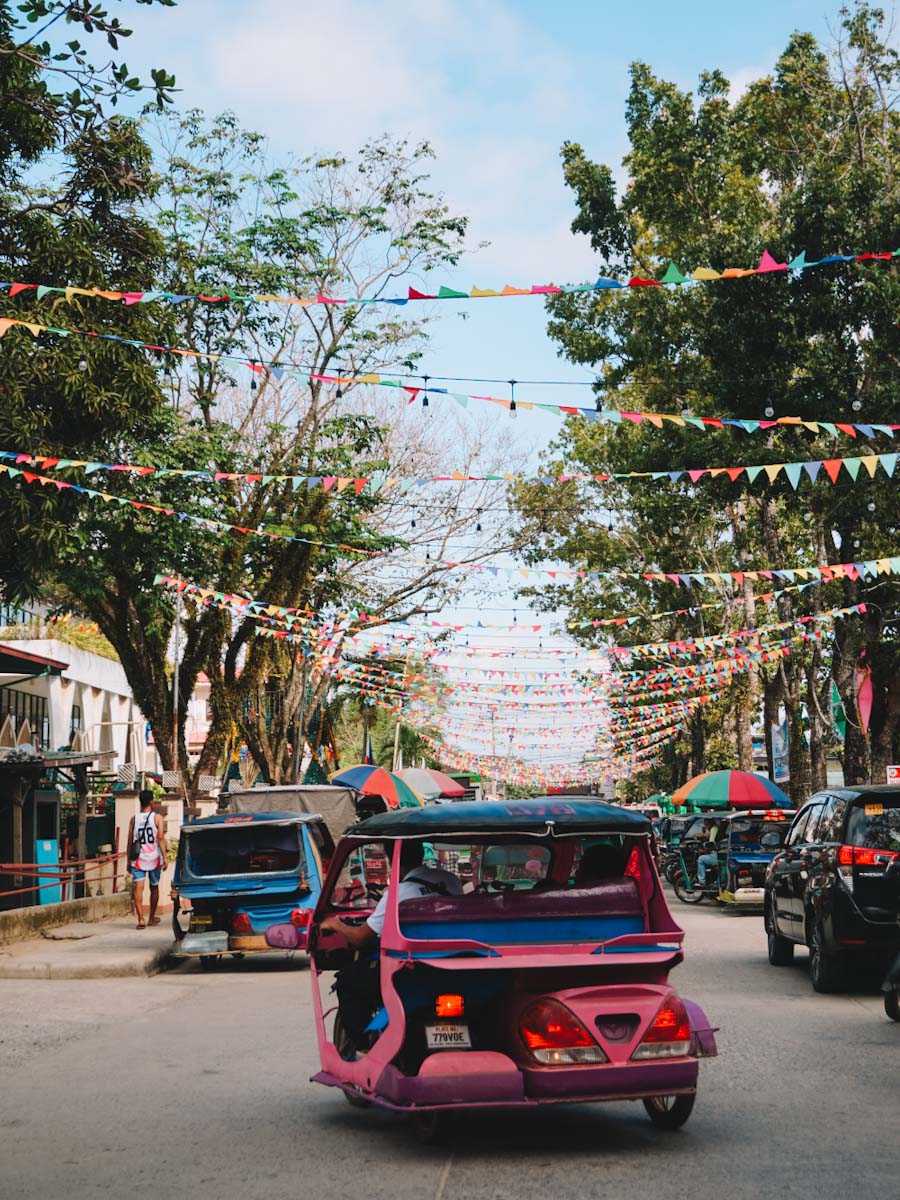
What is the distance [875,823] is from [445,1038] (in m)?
7.25

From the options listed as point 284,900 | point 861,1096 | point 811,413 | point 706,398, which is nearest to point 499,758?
point 706,398

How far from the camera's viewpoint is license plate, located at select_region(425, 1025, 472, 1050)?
6914 mm

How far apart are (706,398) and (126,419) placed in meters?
12.9

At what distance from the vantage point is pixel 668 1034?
6.94 metres

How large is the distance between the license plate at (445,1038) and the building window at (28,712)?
29.2 meters

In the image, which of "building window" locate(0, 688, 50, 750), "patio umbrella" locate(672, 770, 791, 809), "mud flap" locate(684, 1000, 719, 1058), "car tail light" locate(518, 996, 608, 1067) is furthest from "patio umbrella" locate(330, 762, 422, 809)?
"car tail light" locate(518, 996, 608, 1067)

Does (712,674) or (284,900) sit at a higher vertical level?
(712,674)

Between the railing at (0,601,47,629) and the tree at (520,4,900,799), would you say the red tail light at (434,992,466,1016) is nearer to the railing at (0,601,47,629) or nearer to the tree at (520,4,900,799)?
the tree at (520,4,900,799)

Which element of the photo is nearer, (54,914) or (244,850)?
(244,850)

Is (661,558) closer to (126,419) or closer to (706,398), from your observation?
(706,398)

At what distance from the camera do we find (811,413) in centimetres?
2234

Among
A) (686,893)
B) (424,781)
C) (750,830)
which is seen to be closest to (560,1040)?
(750,830)

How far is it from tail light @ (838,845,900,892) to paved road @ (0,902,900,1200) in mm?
1174

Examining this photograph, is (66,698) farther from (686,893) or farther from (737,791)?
(686,893)
